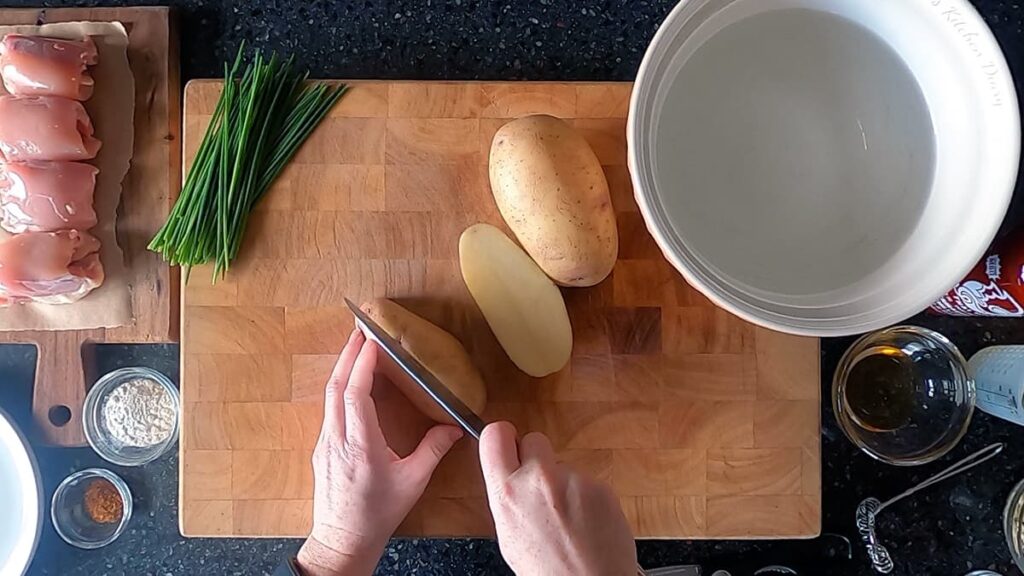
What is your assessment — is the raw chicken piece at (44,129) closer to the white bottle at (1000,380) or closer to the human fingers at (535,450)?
the human fingers at (535,450)

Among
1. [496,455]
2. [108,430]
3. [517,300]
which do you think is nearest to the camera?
[496,455]

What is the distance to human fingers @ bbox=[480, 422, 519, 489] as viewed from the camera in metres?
0.87

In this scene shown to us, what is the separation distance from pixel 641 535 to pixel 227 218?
1.93 feet

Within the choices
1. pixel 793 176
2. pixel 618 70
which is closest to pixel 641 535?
pixel 793 176

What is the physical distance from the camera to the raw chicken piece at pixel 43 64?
1.02m

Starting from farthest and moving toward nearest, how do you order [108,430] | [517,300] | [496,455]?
[108,430] → [517,300] → [496,455]

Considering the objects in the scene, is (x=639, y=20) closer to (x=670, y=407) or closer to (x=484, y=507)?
(x=670, y=407)

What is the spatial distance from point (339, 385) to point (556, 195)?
1.02 feet

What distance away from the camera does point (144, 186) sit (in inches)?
42.2

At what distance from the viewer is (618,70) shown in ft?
3.60

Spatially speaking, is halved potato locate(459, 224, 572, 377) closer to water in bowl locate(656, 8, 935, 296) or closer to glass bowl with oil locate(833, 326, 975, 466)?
water in bowl locate(656, 8, 935, 296)

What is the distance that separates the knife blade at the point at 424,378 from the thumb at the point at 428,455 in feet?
0.10

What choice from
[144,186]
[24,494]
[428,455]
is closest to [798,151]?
[428,455]

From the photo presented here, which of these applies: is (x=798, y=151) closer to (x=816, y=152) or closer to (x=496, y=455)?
(x=816, y=152)
